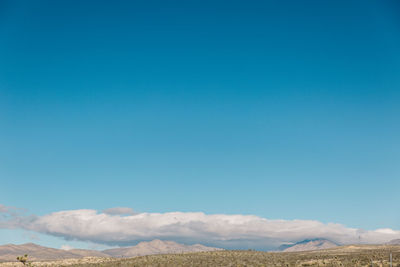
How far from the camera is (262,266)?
104 metres

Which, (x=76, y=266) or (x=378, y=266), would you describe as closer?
(x=378, y=266)

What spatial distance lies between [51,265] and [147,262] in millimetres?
34991

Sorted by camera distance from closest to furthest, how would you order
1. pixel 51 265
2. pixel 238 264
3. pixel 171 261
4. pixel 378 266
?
pixel 378 266
pixel 238 264
pixel 171 261
pixel 51 265

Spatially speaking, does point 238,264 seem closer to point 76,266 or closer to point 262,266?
point 262,266

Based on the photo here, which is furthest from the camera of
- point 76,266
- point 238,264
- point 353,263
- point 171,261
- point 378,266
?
point 76,266

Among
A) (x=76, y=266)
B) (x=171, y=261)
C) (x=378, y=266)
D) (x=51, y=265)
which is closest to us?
(x=378, y=266)

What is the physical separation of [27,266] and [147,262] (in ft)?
111

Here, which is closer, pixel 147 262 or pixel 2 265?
pixel 147 262

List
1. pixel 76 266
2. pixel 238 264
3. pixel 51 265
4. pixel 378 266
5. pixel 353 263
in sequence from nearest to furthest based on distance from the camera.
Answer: pixel 378 266, pixel 353 263, pixel 238 264, pixel 76 266, pixel 51 265

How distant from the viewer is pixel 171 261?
389ft

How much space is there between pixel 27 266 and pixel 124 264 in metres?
27.6

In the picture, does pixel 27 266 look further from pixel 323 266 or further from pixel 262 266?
pixel 323 266

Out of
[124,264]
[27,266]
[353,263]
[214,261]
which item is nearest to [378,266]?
[353,263]

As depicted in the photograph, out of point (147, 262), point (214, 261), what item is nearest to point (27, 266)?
point (147, 262)
